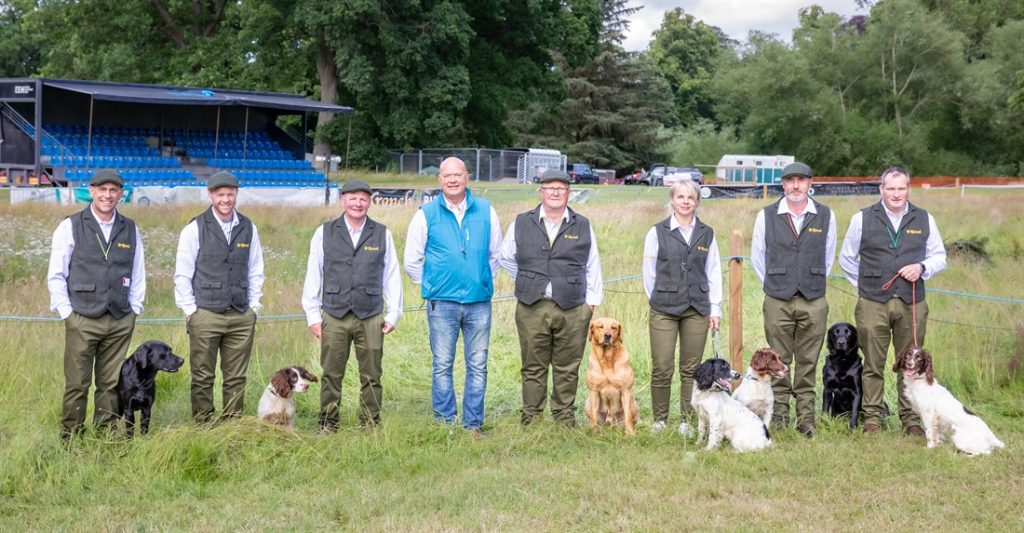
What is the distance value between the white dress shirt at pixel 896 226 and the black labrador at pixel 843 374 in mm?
428

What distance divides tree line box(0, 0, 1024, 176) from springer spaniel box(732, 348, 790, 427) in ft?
102

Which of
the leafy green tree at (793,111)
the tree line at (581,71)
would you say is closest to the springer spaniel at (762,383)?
the tree line at (581,71)

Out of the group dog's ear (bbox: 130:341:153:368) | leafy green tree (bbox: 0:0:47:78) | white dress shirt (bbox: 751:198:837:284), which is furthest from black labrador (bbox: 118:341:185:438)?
leafy green tree (bbox: 0:0:47:78)

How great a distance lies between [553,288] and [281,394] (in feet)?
6.56

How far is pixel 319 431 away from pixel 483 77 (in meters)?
36.1

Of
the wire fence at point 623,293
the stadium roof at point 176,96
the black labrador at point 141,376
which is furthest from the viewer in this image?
the stadium roof at point 176,96

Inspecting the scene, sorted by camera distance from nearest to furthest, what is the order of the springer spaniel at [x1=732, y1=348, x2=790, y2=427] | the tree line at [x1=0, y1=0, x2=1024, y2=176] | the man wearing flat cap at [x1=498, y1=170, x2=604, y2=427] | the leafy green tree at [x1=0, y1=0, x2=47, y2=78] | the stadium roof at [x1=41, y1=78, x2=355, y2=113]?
1. the springer spaniel at [x1=732, y1=348, x2=790, y2=427]
2. the man wearing flat cap at [x1=498, y1=170, x2=604, y2=427]
3. the stadium roof at [x1=41, y1=78, x2=355, y2=113]
4. the tree line at [x1=0, y1=0, x2=1024, y2=176]
5. the leafy green tree at [x1=0, y1=0, x2=47, y2=78]

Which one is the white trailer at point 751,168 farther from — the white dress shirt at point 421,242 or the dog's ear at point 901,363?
the white dress shirt at point 421,242

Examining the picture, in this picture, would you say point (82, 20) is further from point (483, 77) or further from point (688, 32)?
point (688, 32)

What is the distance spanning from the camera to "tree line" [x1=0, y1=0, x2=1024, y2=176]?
39.0 metres

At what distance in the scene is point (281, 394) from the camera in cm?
684

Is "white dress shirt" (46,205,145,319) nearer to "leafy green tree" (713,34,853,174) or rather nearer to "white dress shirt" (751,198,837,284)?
"white dress shirt" (751,198,837,284)

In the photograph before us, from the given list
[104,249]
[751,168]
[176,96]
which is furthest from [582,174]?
[104,249]

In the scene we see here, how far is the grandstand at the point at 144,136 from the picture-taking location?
1057 inches
